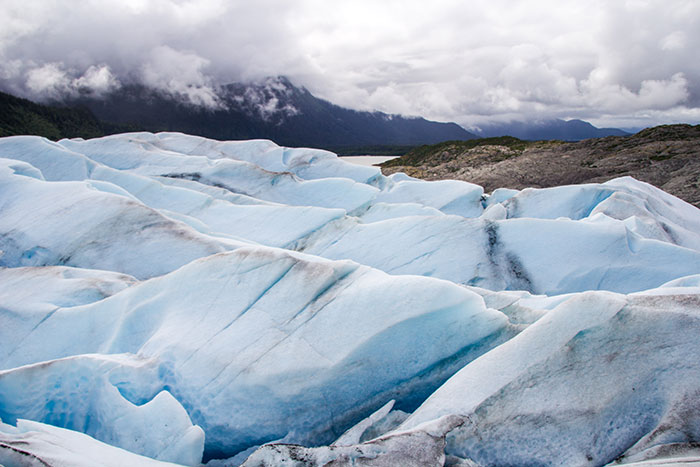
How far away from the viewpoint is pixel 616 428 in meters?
3.44

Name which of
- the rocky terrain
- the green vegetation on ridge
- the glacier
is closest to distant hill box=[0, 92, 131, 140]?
the green vegetation on ridge

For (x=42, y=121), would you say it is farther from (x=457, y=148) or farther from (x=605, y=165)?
(x=605, y=165)

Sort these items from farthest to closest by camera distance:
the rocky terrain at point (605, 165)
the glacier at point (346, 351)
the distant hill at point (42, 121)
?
the distant hill at point (42, 121) < the rocky terrain at point (605, 165) < the glacier at point (346, 351)

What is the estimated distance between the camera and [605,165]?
24.0 meters

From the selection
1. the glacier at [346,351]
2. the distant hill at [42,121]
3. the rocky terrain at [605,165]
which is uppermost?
the distant hill at [42,121]

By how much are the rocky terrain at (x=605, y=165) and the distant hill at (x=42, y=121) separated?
244ft

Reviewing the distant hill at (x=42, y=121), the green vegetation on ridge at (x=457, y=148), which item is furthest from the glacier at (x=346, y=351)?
the distant hill at (x=42, y=121)

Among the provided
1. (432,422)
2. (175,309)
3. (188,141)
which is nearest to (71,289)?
(175,309)

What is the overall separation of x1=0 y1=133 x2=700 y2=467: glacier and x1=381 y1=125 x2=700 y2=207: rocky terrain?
14.6 metres

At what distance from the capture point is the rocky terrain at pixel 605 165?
20859mm

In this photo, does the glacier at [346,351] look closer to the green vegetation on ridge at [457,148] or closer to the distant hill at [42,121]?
the green vegetation on ridge at [457,148]

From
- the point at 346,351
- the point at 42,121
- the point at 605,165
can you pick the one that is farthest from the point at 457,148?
the point at 42,121

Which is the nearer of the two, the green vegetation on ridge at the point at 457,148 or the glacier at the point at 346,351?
the glacier at the point at 346,351

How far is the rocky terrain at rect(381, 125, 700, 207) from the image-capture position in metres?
20.9
